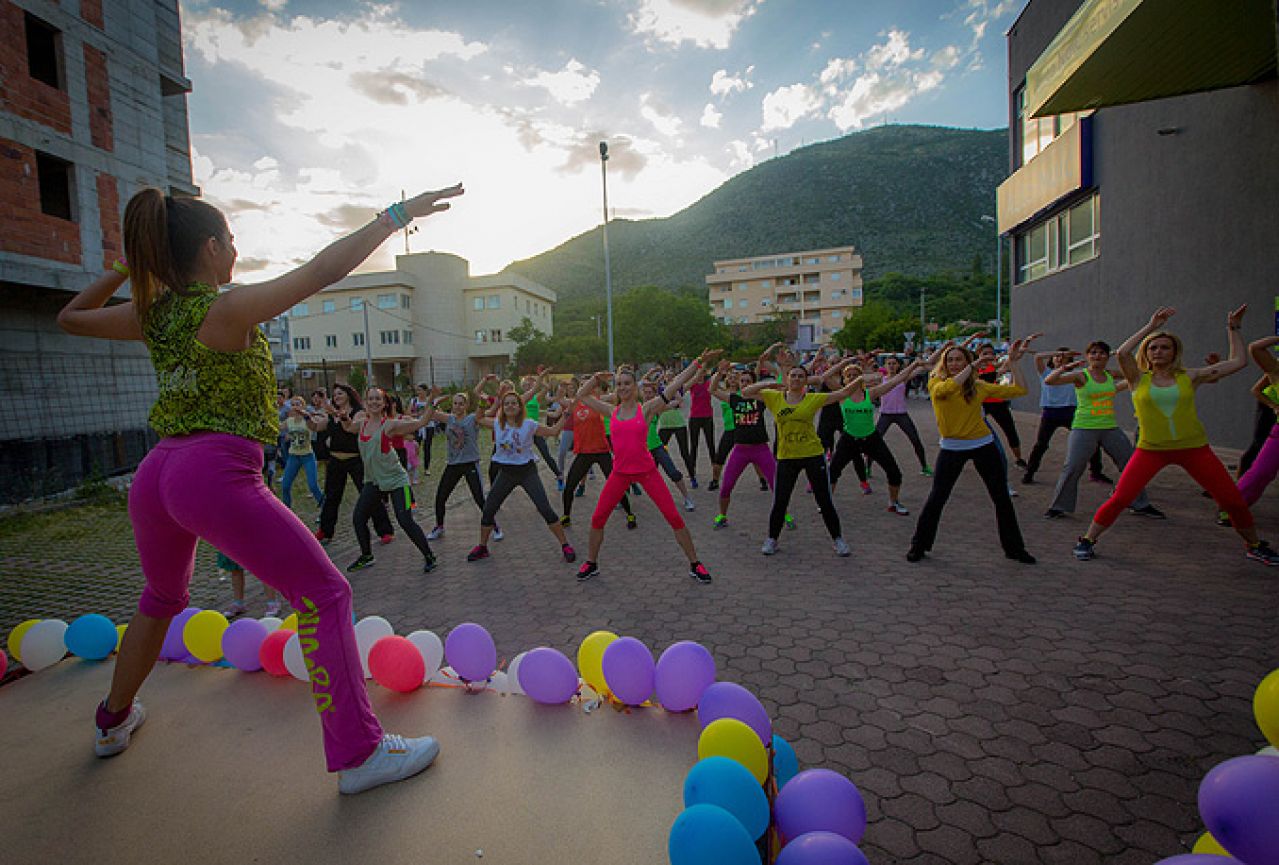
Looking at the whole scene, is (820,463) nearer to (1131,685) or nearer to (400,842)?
(1131,685)

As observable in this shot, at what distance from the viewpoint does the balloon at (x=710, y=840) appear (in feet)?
5.48

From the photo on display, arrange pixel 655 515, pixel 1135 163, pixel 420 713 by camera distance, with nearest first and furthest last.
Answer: pixel 420 713 → pixel 655 515 → pixel 1135 163

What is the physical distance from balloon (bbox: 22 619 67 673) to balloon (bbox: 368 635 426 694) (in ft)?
6.73

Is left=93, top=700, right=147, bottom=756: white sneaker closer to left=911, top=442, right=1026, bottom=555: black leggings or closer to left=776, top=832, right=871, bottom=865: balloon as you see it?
left=776, top=832, right=871, bottom=865: balloon

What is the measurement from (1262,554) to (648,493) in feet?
16.8

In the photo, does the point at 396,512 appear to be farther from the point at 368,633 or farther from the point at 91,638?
the point at 368,633

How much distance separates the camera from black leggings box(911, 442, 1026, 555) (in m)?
5.77

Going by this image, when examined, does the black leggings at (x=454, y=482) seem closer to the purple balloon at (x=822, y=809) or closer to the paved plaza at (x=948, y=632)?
the paved plaza at (x=948, y=632)

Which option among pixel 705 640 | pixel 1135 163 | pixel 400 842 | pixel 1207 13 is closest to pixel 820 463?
pixel 705 640

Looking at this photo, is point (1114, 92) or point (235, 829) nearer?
point (235, 829)

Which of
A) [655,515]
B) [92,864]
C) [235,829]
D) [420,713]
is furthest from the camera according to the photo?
[655,515]

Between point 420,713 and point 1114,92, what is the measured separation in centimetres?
1290

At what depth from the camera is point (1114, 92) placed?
398 inches

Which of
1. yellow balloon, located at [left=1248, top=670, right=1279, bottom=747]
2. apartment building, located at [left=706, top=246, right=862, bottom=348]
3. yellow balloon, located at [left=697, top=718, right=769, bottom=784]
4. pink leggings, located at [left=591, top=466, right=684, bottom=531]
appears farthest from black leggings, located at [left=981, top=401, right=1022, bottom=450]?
apartment building, located at [left=706, top=246, right=862, bottom=348]
